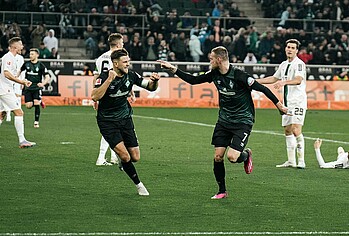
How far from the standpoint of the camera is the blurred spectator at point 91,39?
34375mm

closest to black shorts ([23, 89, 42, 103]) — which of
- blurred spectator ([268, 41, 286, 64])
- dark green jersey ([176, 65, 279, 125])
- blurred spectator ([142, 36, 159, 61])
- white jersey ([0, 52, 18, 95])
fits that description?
white jersey ([0, 52, 18, 95])

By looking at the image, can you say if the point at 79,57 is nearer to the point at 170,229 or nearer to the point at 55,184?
the point at 55,184

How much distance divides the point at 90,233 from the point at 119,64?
3246 millimetres

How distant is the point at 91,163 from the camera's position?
594 inches

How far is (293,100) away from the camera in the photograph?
49.7 ft

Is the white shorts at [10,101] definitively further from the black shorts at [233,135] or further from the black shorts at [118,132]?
the black shorts at [233,135]

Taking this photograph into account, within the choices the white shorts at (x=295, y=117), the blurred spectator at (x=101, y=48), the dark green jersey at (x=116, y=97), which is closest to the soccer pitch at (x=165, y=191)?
the white shorts at (x=295, y=117)

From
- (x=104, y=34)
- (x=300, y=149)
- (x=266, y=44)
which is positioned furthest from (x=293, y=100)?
(x=266, y=44)

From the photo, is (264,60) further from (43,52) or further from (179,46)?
(43,52)

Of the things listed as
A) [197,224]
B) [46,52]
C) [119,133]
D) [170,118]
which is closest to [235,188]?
[119,133]

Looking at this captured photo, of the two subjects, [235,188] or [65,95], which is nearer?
[235,188]

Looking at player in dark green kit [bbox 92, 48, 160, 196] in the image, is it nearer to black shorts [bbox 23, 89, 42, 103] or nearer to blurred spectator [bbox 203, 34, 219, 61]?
black shorts [bbox 23, 89, 42, 103]

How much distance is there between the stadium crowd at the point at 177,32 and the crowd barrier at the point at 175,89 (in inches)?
61.6

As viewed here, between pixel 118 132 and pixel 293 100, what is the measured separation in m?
4.60
